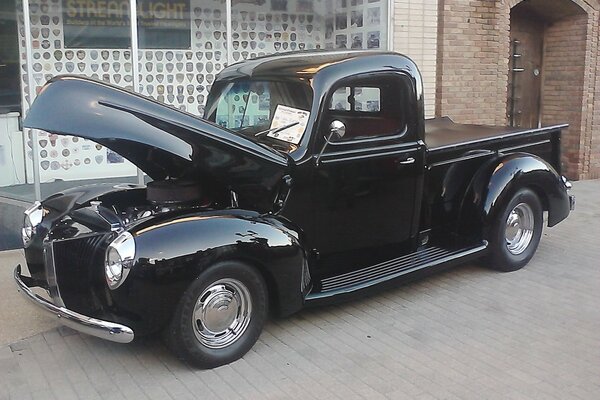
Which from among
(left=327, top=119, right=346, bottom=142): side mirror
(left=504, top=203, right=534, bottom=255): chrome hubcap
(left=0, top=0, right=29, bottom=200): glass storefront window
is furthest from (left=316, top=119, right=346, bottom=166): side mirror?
(left=0, top=0, right=29, bottom=200): glass storefront window

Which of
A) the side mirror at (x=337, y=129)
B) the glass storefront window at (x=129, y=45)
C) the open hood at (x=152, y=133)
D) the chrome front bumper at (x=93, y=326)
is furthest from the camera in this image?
the glass storefront window at (x=129, y=45)

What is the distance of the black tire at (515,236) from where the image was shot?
563cm

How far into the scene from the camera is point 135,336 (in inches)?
145

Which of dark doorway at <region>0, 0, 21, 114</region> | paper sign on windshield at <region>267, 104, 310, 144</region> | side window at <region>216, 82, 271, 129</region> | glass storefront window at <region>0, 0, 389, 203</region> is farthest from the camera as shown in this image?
glass storefront window at <region>0, 0, 389, 203</region>

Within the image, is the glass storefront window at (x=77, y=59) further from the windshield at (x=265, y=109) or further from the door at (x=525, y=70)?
the door at (x=525, y=70)

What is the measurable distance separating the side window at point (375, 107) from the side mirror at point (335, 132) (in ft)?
0.90

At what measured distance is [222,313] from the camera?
13.0 feet

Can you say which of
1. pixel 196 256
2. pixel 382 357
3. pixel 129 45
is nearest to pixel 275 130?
pixel 196 256

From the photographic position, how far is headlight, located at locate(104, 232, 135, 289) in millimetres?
3602

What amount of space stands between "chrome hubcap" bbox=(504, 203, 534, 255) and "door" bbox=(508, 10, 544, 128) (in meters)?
5.52

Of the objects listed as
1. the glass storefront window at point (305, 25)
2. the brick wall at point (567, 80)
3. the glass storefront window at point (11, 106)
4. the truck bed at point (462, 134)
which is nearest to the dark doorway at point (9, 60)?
the glass storefront window at point (11, 106)

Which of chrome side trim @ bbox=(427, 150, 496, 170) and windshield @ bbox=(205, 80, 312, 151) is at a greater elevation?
windshield @ bbox=(205, 80, 312, 151)

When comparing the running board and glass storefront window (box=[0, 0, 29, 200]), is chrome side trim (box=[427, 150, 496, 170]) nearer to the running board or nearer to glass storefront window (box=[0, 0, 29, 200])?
the running board

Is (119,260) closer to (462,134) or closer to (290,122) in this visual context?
(290,122)
